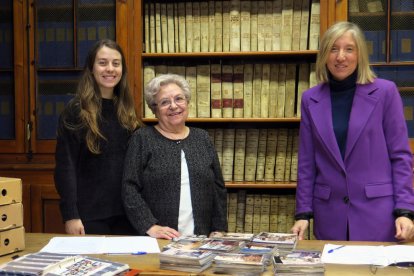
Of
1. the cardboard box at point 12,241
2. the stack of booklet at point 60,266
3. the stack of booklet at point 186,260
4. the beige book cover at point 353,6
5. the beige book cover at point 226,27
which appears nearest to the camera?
the stack of booklet at point 60,266

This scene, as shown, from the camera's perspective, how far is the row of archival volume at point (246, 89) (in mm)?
3260

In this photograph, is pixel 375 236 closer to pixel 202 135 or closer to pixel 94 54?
pixel 202 135

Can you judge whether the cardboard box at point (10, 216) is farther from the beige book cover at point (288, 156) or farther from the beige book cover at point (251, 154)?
the beige book cover at point (288, 156)

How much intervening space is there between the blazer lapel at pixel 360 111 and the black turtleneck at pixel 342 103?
3 cm

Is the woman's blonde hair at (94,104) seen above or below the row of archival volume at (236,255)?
above

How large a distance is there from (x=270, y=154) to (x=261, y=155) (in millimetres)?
57

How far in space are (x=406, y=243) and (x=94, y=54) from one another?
165cm

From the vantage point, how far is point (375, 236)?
2229 millimetres

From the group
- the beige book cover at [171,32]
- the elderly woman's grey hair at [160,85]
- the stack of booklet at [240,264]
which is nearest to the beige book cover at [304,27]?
the beige book cover at [171,32]

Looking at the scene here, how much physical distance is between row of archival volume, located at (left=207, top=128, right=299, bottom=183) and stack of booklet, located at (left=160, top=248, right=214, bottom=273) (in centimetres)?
159

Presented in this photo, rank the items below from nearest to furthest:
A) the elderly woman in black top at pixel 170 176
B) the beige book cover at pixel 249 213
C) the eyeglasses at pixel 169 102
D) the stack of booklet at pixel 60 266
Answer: the stack of booklet at pixel 60 266 → the elderly woman in black top at pixel 170 176 → the eyeglasses at pixel 169 102 → the beige book cover at pixel 249 213

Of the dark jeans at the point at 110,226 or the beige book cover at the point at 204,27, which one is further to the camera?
the beige book cover at the point at 204,27

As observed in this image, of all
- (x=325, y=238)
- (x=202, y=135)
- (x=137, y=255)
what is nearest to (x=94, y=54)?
(x=202, y=135)

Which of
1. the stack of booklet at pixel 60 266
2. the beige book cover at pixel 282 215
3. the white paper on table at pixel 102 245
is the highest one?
the stack of booklet at pixel 60 266
